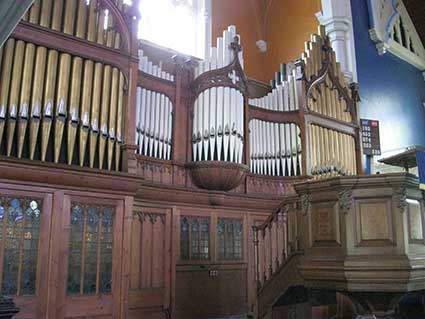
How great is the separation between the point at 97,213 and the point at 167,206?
53.4 inches

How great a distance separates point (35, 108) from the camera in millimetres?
5469

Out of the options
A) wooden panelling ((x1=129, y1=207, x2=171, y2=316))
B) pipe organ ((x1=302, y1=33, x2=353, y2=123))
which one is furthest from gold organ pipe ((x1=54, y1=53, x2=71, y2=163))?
pipe organ ((x1=302, y1=33, x2=353, y2=123))

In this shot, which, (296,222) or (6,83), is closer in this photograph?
(6,83)

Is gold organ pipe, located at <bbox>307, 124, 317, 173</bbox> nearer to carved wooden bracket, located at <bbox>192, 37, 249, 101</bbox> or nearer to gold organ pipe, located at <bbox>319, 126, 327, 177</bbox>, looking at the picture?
gold organ pipe, located at <bbox>319, 126, 327, 177</bbox>

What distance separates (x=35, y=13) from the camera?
5781 mm

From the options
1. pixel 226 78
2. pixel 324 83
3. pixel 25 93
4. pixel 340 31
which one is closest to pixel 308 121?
pixel 324 83

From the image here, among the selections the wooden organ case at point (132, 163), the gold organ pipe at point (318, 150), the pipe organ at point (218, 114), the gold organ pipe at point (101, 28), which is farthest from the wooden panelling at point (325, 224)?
the gold organ pipe at point (318, 150)

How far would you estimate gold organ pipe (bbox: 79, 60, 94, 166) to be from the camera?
5.77m

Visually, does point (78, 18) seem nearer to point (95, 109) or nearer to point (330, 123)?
point (95, 109)

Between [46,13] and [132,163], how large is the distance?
210 centimetres

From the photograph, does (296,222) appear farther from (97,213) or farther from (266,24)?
(266,24)

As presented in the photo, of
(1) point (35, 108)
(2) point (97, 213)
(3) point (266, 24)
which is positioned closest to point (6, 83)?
(1) point (35, 108)

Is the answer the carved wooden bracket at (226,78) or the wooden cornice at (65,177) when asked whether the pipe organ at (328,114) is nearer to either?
the carved wooden bracket at (226,78)

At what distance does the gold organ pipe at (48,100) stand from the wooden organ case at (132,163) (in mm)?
16
